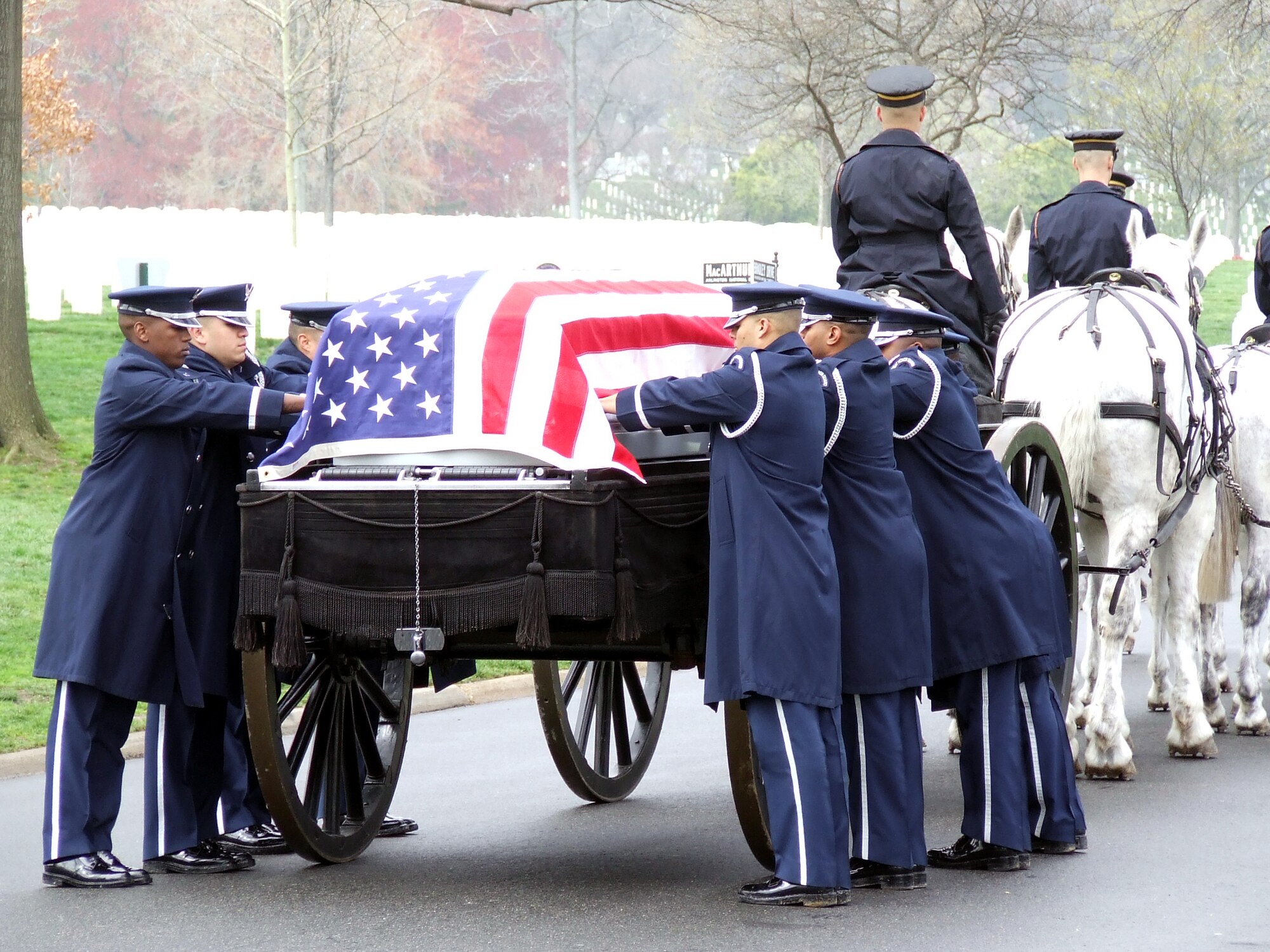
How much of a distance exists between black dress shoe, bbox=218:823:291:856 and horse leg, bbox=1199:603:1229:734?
447cm

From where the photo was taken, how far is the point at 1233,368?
363 inches

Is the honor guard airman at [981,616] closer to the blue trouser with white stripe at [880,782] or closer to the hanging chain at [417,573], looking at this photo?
the blue trouser with white stripe at [880,782]

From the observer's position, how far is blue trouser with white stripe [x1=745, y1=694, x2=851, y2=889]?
5.47m

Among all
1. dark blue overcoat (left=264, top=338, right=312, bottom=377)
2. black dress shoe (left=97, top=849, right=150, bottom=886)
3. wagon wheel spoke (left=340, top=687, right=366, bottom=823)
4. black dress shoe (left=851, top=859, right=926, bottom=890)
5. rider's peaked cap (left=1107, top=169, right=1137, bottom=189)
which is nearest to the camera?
black dress shoe (left=851, top=859, right=926, bottom=890)

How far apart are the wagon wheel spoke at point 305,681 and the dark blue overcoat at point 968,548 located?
6.80ft

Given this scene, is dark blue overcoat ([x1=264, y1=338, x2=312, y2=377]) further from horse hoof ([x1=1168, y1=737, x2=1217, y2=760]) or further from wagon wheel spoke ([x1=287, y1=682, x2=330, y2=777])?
horse hoof ([x1=1168, y1=737, x2=1217, y2=760])

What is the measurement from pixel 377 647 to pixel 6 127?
945 cm

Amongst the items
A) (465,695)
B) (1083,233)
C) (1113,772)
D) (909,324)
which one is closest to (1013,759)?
(909,324)

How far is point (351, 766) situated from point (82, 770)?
914mm

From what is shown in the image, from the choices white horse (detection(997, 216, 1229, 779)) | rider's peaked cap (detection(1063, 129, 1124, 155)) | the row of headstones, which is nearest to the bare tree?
the row of headstones

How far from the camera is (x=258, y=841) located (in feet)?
22.0

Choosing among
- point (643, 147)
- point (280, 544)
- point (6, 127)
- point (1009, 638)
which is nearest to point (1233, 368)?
point (1009, 638)

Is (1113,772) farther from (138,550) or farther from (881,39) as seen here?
(881,39)

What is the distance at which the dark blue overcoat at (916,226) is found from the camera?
25.2ft
